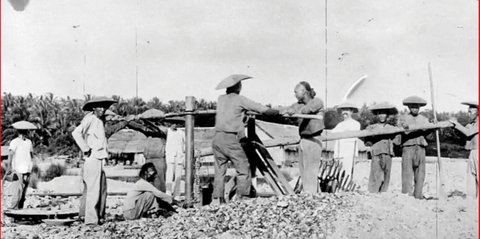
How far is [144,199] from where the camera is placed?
7887mm

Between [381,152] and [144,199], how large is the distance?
12.8 feet

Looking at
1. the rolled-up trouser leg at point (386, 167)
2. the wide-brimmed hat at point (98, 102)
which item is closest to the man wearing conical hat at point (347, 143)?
the rolled-up trouser leg at point (386, 167)

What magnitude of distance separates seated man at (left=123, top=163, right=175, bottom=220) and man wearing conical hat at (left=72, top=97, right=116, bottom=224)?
0.41 metres

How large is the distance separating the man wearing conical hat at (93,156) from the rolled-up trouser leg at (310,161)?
2.87m

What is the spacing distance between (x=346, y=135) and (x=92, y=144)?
3.92 meters

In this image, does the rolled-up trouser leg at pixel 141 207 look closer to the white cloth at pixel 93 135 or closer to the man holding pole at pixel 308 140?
the white cloth at pixel 93 135

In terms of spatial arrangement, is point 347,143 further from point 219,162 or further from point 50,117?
point 50,117

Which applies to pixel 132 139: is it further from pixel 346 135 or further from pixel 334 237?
pixel 334 237

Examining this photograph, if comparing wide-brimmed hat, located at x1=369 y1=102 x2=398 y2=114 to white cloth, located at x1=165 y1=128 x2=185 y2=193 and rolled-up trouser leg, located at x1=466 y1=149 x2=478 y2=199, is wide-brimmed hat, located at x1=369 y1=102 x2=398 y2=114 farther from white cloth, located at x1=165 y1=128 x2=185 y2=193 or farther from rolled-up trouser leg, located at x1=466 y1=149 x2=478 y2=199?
white cloth, located at x1=165 y1=128 x2=185 y2=193

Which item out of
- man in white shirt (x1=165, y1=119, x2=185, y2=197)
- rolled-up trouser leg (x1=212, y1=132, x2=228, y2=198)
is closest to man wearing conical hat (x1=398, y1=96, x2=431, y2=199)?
rolled-up trouser leg (x1=212, y1=132, x2=228, y2=198)

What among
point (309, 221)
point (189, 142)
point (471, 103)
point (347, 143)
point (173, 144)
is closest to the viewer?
point (309, 221)

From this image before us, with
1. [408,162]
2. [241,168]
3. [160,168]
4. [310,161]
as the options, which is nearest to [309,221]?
[310,161]

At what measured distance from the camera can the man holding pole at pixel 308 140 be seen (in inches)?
287

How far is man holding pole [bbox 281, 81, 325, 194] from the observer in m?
7.28
